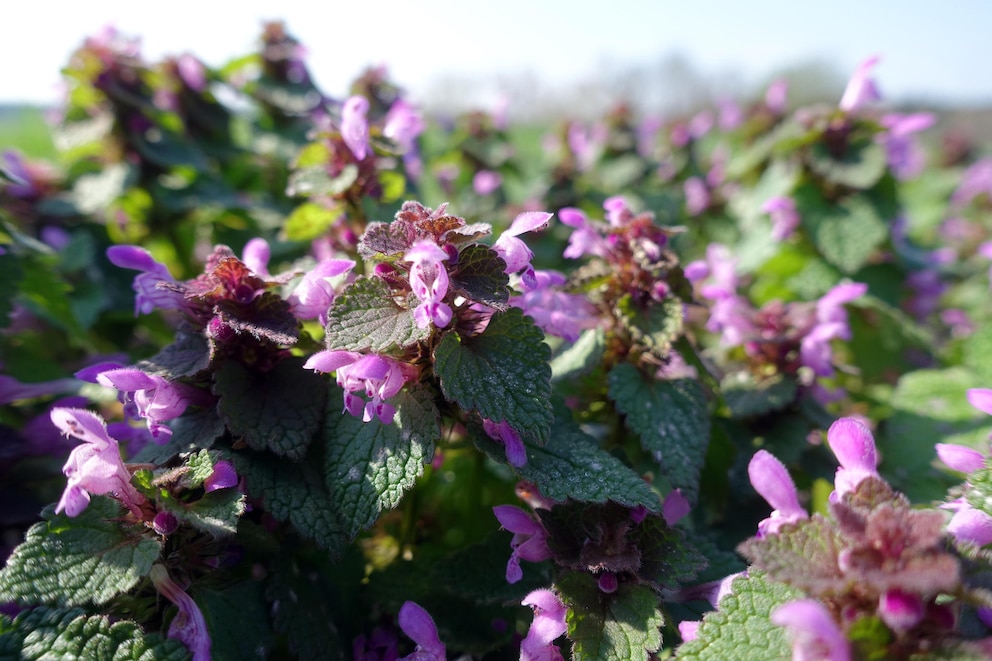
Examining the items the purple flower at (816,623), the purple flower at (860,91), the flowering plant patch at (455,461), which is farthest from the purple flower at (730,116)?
the purple flower at (816,623)

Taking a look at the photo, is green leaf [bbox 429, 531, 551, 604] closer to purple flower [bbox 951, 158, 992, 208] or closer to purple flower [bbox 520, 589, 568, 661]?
purple flower [bbox 520, 589, 568, 661]

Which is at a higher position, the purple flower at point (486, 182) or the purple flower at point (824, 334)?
the purple flower at point (824, 334)

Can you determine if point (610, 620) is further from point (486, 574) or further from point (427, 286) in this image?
point (427, 286)

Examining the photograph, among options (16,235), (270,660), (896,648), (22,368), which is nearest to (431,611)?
(270,660)

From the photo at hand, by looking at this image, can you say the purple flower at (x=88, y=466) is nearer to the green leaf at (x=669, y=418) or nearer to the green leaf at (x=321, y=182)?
the green leaf at (x=321, y=182)

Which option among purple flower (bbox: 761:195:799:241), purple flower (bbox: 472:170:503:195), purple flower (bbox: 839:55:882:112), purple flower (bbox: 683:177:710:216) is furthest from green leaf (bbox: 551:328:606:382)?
purple flower (bbox: 683:177:710:216)

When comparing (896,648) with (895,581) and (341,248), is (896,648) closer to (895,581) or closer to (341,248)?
(895,581)

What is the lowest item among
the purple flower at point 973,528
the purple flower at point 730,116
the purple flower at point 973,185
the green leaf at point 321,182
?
the purple flower at point 973,185
